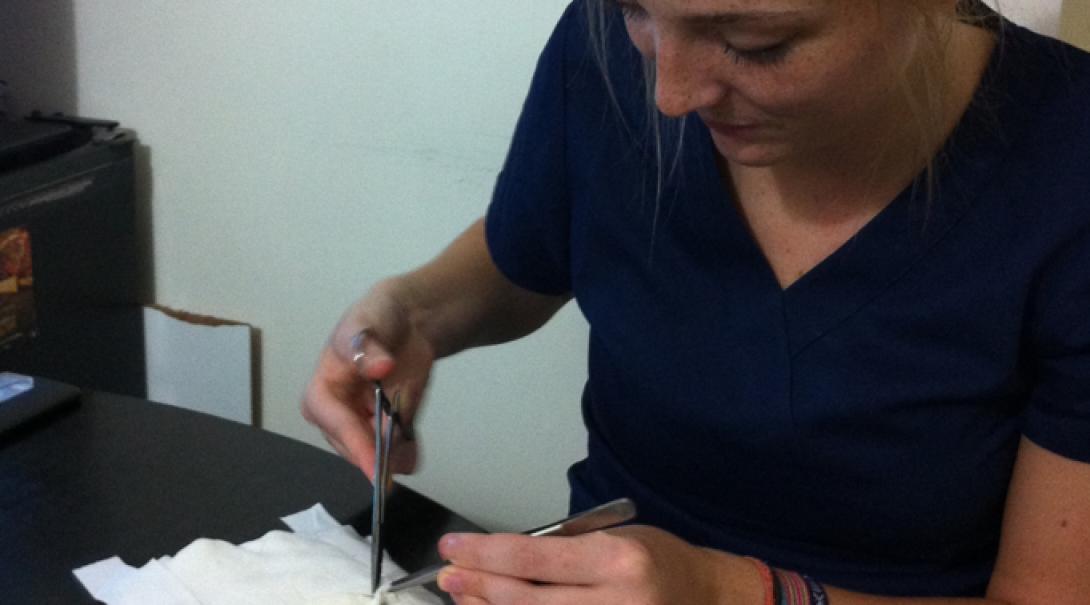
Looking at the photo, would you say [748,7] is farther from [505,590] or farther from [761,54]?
[505,590]

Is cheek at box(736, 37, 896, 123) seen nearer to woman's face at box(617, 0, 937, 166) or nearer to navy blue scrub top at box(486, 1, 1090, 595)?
woman's face at box(617, 0, 937, 166)

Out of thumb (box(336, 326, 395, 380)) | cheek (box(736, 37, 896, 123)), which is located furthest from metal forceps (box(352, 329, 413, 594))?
cheek (box(736, 37, 896, 123))

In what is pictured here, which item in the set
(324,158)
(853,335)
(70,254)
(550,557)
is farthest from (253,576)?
(70,254)

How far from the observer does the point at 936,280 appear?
76 centimetres

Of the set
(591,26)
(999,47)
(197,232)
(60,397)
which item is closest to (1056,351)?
(999,47)

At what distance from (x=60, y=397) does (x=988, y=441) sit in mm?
714

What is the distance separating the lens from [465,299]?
0.99 m

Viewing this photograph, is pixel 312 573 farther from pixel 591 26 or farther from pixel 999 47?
pixel 999 47

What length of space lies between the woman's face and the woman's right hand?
30 centimetres

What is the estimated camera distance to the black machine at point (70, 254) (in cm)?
150

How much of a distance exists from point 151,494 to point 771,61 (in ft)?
1.77

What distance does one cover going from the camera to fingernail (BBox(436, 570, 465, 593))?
65cm

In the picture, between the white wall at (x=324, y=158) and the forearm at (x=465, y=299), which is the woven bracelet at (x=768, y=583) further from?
the white wall at (x=324, y=158)

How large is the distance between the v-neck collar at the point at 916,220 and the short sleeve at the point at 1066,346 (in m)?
0.07
